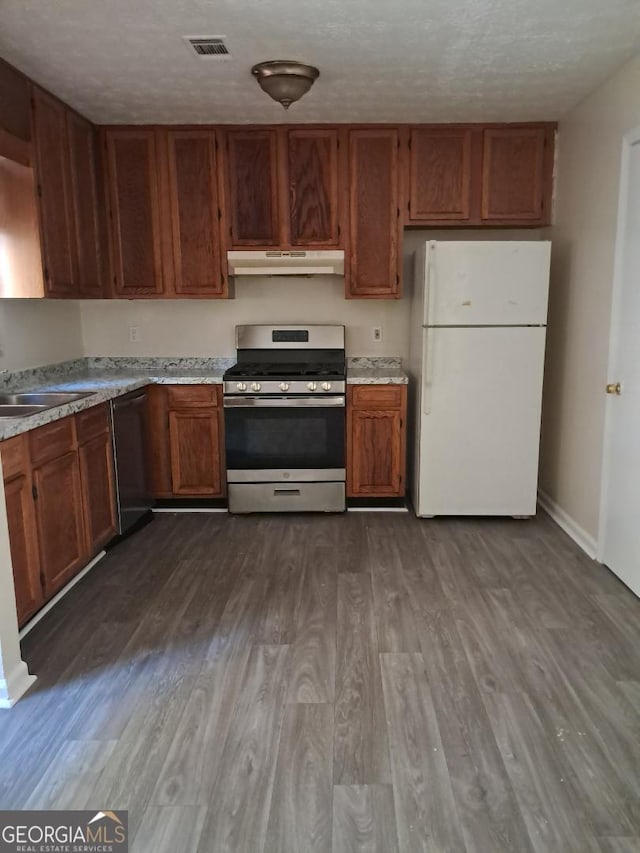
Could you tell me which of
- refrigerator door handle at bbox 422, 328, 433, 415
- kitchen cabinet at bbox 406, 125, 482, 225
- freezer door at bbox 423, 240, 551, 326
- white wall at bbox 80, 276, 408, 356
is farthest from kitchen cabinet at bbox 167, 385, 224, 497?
kitchen cabinet at bbox 406, 125, 482, 225

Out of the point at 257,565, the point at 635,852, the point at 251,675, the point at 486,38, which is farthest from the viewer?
the point at 257,565

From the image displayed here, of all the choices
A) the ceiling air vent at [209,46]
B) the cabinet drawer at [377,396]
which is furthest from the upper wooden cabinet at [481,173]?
the ceiling air vent at [209,46]

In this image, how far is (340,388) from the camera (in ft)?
12.6

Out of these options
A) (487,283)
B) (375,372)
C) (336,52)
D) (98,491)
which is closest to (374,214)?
(487,283)

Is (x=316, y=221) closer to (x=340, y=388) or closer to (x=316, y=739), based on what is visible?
(x=340, y=388)

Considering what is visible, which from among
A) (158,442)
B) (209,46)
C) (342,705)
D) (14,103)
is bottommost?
(342,705)

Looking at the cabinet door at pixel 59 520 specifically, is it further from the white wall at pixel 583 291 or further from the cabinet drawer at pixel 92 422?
the white wall at pixel 583 291

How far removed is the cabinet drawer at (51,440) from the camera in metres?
2.59

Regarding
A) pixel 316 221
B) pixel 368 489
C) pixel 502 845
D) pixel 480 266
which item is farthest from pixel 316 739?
pixel 316 221

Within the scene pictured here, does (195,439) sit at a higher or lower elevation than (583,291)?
lower

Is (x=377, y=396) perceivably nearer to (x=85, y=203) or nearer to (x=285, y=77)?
(x=285, y=77)

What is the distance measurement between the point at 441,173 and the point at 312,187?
0.80 meters

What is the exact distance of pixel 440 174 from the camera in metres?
3.87

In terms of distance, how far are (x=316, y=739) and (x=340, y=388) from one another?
226 centimetres
